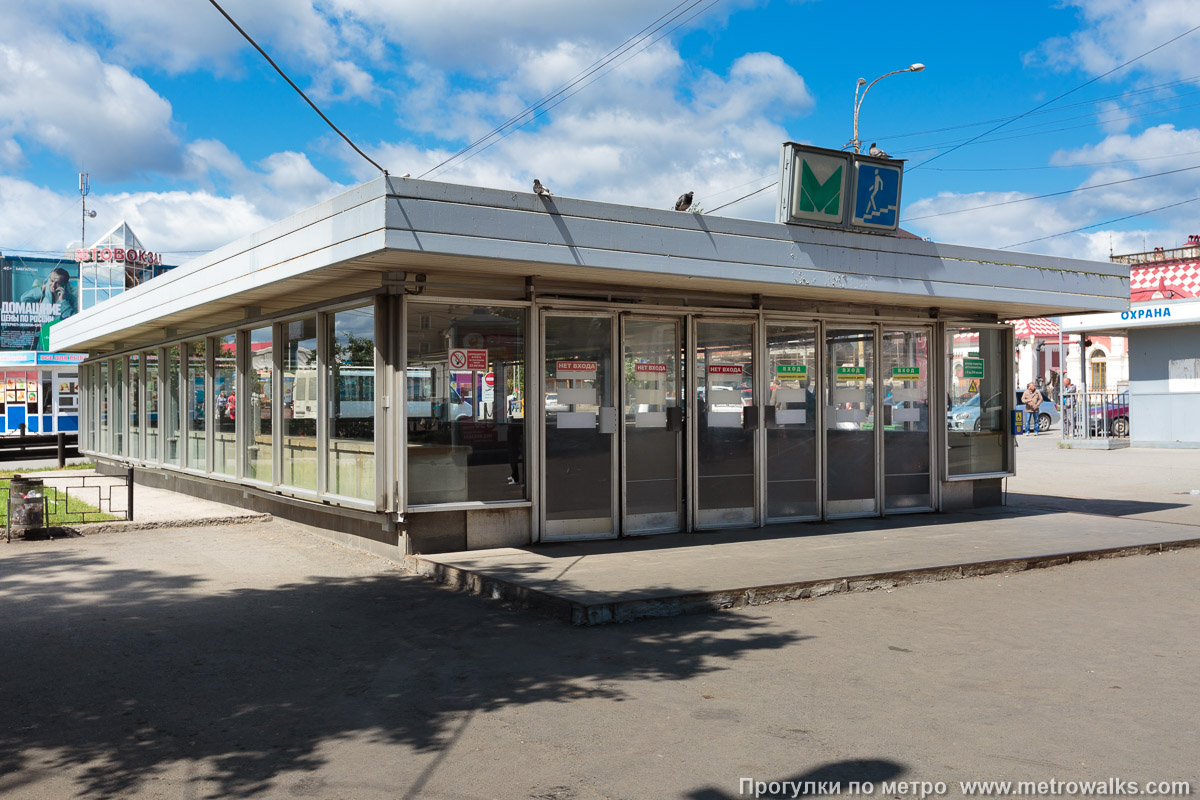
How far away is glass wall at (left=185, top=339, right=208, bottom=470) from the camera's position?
15492mm

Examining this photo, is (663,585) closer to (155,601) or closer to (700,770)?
(700,770)

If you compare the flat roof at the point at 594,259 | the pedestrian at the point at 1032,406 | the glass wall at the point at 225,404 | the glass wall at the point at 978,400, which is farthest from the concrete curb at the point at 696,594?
the pedestrian at the point at 1032,406

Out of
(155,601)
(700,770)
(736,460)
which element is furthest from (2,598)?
(736,460)

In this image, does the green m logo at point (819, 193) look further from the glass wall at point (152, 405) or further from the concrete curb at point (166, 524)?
the glass wall at point (152, 405)

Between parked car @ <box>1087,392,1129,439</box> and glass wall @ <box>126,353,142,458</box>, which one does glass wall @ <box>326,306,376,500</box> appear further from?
parked car @ <box>1087,392,1129,439</box>

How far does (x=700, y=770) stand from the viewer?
14.9 feet

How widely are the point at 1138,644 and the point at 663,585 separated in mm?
3598

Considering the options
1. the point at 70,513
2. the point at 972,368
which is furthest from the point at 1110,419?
the point at 70,513

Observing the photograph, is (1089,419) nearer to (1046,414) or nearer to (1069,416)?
(1069,416)

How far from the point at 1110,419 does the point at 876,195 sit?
23.1 meters

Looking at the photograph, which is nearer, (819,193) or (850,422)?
(819,193)

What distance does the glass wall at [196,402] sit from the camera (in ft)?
50.8

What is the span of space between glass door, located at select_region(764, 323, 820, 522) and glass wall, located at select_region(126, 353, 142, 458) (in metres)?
13.4

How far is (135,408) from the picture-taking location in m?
19.5
